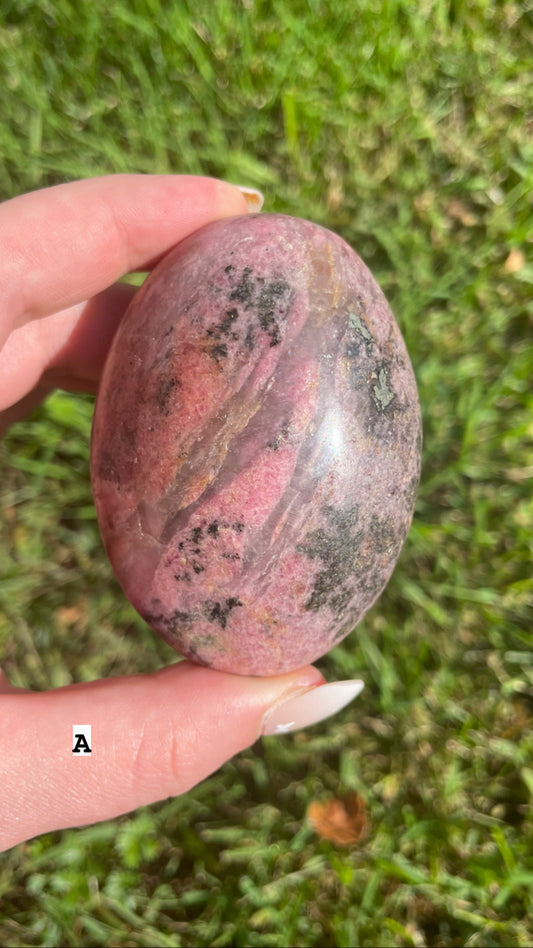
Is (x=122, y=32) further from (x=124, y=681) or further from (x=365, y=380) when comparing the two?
(x=124, y=681)

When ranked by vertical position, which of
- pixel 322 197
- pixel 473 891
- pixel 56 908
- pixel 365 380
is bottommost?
pixel 56 908

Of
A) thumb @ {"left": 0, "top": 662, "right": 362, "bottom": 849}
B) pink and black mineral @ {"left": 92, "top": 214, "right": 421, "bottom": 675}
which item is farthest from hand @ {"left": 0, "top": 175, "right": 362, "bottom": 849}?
pink and black mineral @ {"left": 92, "top": 214, "right": 421, "bottom": 675}

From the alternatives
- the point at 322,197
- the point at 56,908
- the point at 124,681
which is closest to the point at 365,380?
the point at 124,681

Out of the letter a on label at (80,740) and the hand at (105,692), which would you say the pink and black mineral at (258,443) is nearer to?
the hand at (105,692)

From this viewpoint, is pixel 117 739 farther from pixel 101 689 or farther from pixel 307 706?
pixel 307 706

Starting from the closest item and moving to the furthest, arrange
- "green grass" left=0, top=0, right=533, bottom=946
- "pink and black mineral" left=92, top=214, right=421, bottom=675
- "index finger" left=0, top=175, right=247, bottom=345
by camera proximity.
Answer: "pink and black mineral" left=92, top=214, right=421, bottom=675, "index finger" left=0, top=175, right=247, bottom=345, "green grass" left=0, top=0, right=533, bottom=946

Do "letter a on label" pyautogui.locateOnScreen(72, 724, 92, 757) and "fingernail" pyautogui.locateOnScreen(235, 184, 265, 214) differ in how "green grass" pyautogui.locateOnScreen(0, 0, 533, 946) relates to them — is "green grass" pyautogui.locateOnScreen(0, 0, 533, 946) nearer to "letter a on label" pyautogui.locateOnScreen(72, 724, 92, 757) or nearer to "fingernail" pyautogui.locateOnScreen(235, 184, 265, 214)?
"fingernail" pyautogui.locateOnScreen(235, 184, 265, 214)
